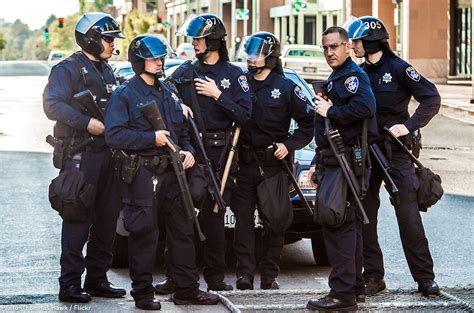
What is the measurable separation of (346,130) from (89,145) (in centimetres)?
175

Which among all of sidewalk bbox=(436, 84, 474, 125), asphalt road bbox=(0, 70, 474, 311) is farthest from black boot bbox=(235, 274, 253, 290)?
sidewalk bbox=(436, 84, 474, 125)

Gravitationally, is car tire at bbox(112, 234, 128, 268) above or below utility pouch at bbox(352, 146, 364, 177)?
below

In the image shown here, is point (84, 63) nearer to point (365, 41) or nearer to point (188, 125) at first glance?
point (188, 125)

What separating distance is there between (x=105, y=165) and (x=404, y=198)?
2.10m

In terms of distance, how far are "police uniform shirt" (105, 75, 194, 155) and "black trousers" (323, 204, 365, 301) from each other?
122cm

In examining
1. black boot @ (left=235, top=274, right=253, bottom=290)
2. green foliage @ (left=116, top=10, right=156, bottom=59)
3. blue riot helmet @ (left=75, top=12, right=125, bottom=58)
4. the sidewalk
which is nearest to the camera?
blue riot helmet @ (left=75, top=12, right=125, bottom=58)

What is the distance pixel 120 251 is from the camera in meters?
9.91

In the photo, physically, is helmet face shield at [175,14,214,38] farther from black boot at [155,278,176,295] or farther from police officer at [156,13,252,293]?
black boot at [155,278,176,295]

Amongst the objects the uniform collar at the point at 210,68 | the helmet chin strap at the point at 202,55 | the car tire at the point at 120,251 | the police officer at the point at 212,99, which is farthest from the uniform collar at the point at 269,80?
the car tire at the point at 120,251

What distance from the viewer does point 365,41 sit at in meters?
8.57

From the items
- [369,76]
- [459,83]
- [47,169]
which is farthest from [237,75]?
[459,83]

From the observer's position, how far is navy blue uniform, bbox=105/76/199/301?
7.84m

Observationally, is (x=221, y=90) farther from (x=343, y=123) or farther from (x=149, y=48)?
(x=343, y=123)

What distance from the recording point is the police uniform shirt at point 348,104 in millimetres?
7824
